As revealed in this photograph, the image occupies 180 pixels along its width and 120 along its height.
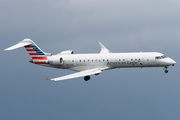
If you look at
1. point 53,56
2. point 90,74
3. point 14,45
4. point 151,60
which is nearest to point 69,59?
point 53,56

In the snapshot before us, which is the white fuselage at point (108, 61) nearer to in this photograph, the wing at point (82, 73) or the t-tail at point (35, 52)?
the t-tail at point (35, 52)

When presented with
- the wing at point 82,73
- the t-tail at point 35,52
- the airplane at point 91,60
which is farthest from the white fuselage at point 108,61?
the wing at point 82,73

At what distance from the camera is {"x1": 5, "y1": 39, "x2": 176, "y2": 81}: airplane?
46594mm

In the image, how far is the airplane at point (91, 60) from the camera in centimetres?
4659

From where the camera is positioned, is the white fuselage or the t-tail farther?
the t-tail

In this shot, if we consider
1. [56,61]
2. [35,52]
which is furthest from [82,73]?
[35,52]

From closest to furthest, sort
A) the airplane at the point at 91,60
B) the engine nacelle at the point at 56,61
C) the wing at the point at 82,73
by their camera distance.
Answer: the wing at the point at 82,73
the airplane at the point at 91,60
the engine nacelle at the point at 56,61

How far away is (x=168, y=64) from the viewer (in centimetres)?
4659

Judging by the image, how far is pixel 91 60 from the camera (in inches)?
1908

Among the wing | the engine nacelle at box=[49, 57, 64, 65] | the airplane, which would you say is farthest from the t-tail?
the wing

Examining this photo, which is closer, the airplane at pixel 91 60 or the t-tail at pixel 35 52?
the airplane at pixel 91 60

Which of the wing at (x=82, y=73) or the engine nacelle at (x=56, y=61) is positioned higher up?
the engine nacelle at (x=56, y=61)

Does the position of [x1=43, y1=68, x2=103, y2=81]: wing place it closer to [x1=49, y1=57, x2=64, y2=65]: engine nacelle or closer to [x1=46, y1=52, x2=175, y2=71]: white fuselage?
[x1=46, y1=52, x2=175, y2=71]: white fuselage

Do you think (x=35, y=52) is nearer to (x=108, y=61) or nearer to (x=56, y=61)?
(x=56, y=61)
